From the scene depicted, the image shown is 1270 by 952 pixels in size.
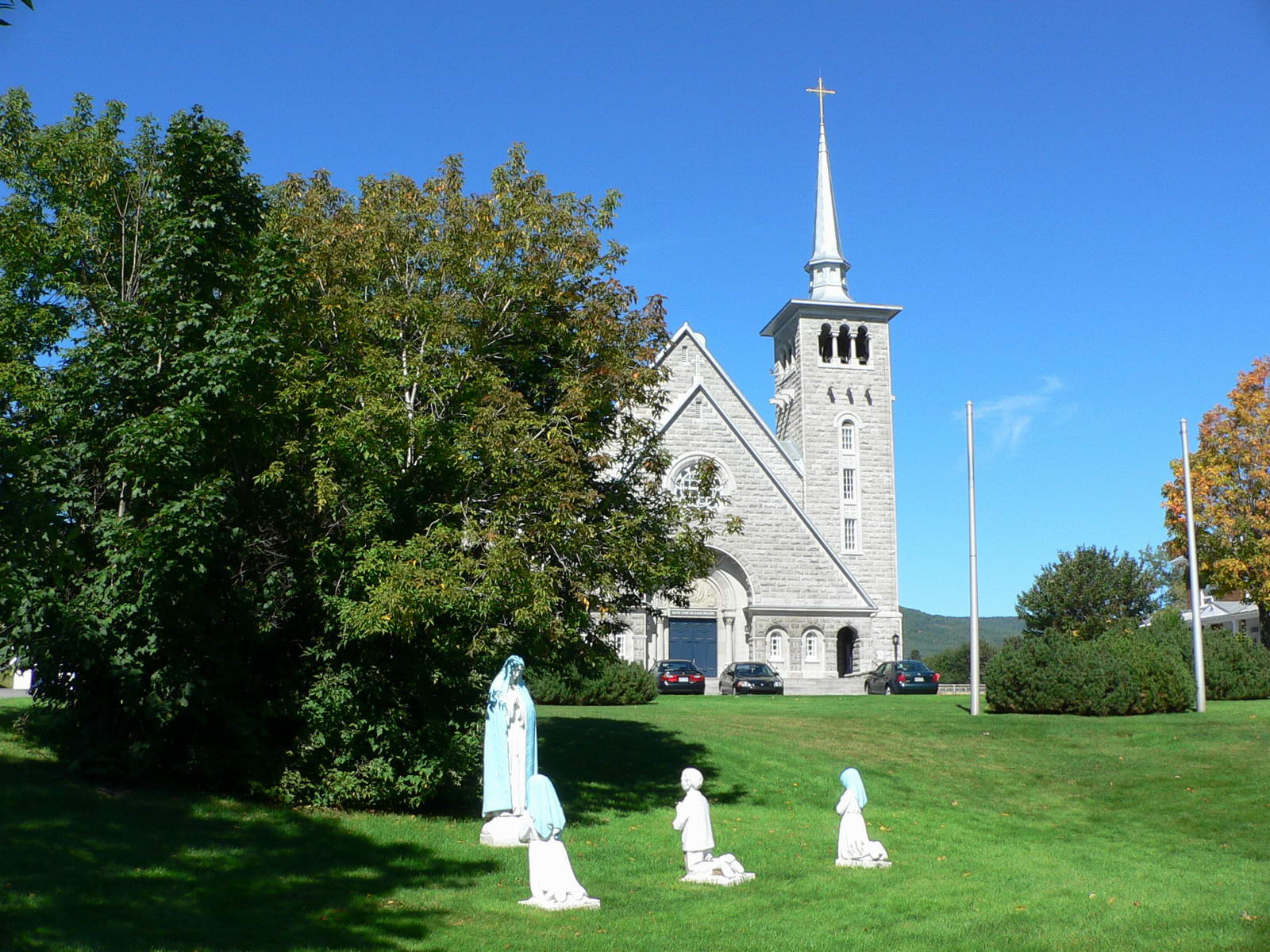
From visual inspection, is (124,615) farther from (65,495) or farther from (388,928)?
(388,928)

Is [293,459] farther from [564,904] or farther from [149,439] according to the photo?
[564,904]

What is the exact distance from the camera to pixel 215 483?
37.1 ft

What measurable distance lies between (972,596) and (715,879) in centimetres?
1706

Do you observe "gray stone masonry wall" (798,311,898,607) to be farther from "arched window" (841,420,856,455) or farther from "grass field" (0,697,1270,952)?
"grass field" (0,697,1270,952)

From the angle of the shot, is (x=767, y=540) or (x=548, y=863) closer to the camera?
(x=548, y=863)

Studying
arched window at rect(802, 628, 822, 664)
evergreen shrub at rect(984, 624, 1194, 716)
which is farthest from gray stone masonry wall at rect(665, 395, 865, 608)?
evergreen shrub at rect(984, 624, 1194, 716)

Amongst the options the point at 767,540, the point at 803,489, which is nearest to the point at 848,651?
the point at 767,540

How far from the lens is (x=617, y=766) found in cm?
1791

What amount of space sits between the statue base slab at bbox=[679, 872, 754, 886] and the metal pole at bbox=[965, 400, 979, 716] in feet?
50.1

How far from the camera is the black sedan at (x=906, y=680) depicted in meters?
35.9

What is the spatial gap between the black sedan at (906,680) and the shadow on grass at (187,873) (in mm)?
26966

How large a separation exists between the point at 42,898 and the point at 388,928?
2645 mm

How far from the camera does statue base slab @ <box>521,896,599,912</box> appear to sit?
927 centimetres

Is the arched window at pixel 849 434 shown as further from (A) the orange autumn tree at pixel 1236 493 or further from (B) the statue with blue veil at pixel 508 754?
(B) the statue with blue veil at pixel 508 754
